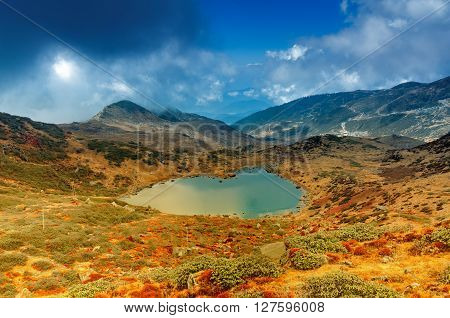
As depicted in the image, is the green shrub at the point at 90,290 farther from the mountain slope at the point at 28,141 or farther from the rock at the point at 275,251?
the mountain slope at the point at 28,141

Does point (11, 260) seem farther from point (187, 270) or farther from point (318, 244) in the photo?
point (318, 244)

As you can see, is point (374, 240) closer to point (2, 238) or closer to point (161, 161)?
point (2, 238)

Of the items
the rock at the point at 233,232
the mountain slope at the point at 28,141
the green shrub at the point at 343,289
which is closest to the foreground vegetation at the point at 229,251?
the green shrub at the point at 343,289

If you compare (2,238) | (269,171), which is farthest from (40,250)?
(269,171)

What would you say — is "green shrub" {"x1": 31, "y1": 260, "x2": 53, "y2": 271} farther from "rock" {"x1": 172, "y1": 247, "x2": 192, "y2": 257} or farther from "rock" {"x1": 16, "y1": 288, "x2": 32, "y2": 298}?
"rock" {"x1": 172, "y1": 247, "x2": 192, "y2": 257}

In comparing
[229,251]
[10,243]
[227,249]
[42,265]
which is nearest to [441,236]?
[229,251]

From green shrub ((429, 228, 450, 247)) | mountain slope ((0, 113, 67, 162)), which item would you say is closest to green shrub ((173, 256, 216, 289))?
green shrub ((429, 228, 450, 247))
